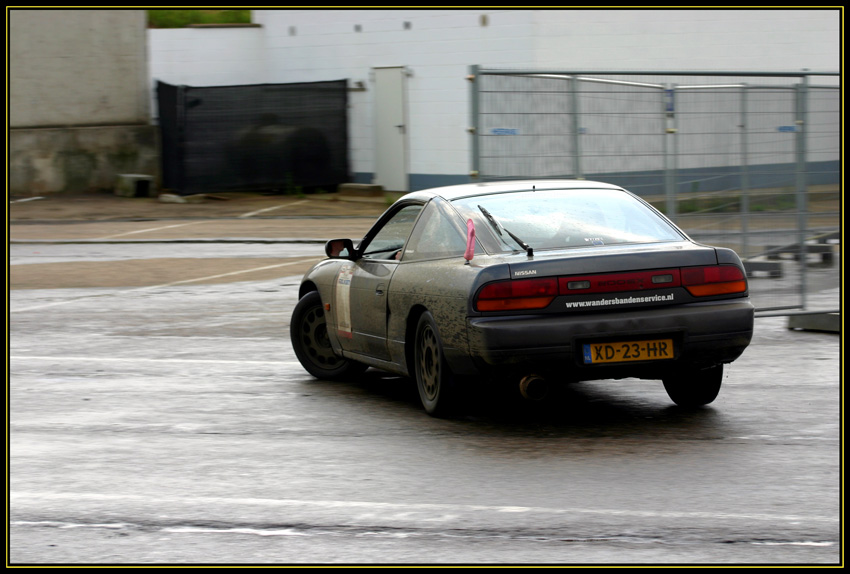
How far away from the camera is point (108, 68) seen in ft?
98.2

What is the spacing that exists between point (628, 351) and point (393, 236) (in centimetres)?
223

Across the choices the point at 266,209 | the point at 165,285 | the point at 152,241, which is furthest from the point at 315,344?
the point at 266,209

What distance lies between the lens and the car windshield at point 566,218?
23.6 ft

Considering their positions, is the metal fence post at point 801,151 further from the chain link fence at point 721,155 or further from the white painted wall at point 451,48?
the white painted wall at point 451,48

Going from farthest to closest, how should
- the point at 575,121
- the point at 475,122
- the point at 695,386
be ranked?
the point at 575,121 < the point at 475,122 < the point at 695,386

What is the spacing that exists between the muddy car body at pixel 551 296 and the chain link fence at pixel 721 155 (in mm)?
3200

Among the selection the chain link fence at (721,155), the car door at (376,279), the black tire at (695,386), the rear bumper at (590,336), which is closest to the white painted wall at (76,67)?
the chain link fence at (721,155)

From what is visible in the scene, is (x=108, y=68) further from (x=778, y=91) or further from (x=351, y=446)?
(x=351, y=446)

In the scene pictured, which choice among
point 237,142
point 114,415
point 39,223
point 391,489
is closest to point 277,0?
point 237,142

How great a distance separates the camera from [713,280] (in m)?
6.92

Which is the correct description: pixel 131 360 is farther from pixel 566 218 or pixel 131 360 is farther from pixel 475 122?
pixel 566 218

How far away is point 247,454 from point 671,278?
95.4 inches

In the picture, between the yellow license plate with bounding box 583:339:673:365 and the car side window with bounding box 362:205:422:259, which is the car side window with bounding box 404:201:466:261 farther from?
the yellow license plate with bounding box 583:339:673:365

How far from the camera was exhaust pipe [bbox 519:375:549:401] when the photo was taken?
678 centimetres
